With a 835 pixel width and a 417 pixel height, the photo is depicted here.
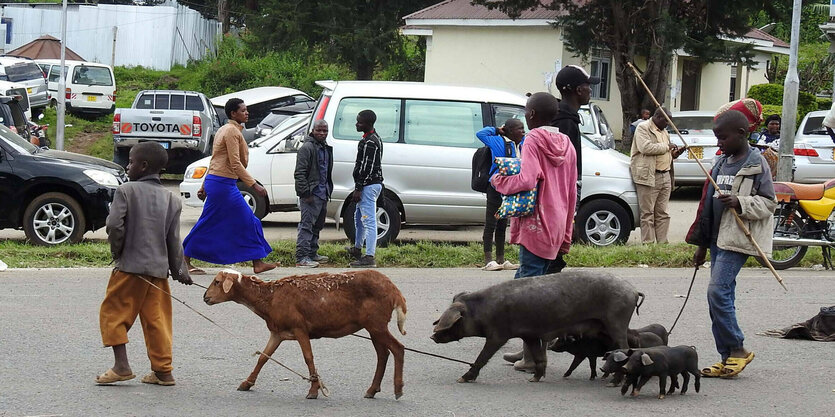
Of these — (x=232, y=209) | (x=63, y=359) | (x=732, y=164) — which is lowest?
(x=63, y=359)

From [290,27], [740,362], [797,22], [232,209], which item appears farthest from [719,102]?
[740,362]

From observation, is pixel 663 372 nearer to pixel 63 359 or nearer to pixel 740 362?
pixel 740 362

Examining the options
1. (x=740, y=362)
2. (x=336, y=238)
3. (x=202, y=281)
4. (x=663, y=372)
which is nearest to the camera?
(x=663, y=372)

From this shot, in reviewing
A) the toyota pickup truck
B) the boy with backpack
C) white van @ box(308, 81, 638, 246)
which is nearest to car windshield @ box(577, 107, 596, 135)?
white van @ box(308, 81, 638, 246)

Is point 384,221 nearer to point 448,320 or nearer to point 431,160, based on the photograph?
point 431,160

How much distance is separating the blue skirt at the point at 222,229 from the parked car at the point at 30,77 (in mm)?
23775

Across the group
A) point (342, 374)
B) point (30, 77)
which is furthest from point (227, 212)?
point (30, 77)

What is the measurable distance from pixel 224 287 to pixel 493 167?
568 centimetres

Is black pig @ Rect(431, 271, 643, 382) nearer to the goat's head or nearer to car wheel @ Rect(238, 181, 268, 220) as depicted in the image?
the goat's head

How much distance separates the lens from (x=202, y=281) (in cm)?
1084

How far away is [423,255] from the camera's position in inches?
492

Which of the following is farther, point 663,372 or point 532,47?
point 532,47

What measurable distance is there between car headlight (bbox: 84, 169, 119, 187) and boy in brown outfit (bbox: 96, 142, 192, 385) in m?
6.92

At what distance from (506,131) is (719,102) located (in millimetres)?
28801
